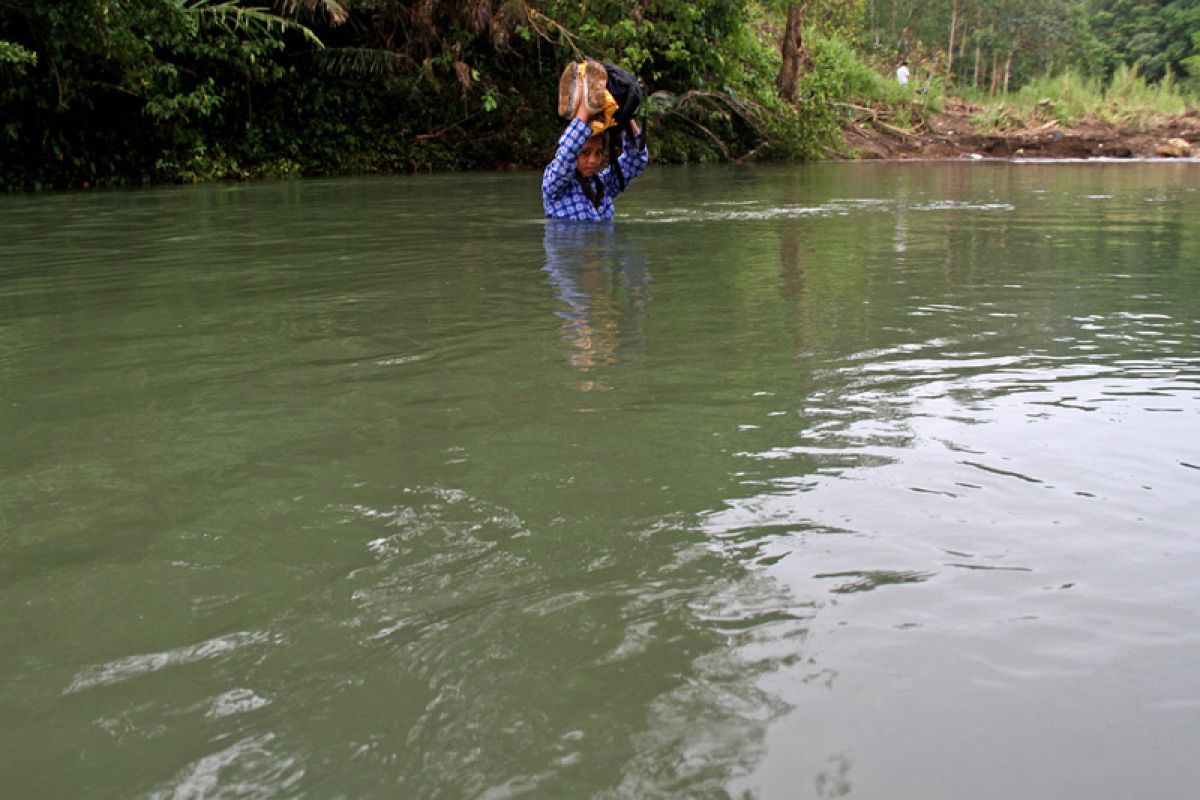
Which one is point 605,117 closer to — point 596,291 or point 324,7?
point 596,291

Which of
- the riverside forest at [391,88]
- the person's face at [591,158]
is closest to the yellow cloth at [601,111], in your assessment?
the person's face at [591,158]

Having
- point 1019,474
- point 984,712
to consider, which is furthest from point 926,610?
point 1019,474

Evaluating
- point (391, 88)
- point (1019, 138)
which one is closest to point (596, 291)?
point (391, 88)

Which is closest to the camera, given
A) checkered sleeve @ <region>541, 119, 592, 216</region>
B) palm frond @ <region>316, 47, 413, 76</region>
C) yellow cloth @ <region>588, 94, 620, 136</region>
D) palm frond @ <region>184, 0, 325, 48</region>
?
yellow cloth @ <region>588, 94, 620, 136</region>

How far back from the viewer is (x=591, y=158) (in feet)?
28.7

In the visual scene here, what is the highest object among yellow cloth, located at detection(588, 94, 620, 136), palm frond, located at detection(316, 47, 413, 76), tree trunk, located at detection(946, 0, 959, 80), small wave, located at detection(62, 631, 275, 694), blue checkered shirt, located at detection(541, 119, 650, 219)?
tree trunk, located at detection(946, 0, 959, 80)

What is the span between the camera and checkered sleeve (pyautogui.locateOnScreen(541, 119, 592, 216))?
820 centimetres

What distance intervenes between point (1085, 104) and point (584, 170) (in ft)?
72.0

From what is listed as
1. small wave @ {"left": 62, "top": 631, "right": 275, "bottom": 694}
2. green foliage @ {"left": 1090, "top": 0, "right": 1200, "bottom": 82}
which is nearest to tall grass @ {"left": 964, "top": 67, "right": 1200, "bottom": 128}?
green foliage @ {"left": 1090, "top": 0, "right": 1200, "bottom": 82}

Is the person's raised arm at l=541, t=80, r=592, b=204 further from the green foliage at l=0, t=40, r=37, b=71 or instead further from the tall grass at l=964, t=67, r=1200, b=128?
the tall grass at l=964, t=67, r=1200, b=128

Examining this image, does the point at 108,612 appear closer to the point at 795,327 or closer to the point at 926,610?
the point at 926,610

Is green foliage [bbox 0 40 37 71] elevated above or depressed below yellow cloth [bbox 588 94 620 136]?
above

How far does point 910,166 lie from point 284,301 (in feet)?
54.6

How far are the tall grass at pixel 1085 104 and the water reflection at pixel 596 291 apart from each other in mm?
19833
